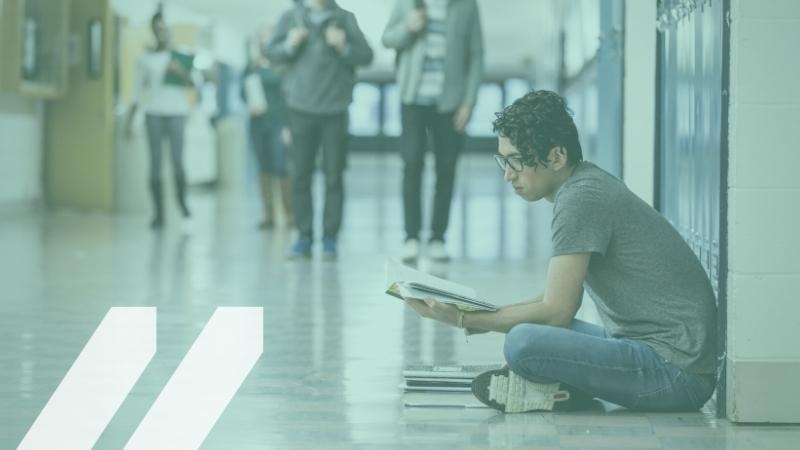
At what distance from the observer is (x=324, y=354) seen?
4.22 m

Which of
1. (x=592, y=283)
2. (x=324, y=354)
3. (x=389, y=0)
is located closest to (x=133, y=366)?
(x=324, y=354)

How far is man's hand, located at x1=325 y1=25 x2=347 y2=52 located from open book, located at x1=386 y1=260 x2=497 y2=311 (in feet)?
14.2

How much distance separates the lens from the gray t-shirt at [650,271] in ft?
10.4

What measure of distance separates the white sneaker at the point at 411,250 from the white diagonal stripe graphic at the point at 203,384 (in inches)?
80.6

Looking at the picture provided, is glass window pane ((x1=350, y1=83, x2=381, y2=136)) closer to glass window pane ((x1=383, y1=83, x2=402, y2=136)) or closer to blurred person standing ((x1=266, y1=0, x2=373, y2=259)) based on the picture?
glass window pane ((x1=383, y1=83, x2=402, y2=136))

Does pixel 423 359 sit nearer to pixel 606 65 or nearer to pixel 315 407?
pixel 315 407

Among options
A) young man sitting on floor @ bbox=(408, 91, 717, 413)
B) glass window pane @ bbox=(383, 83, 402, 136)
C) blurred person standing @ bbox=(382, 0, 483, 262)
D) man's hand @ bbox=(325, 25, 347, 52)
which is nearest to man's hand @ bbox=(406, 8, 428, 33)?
blurred person standing @ bbox=(382, 0, 483, 262)

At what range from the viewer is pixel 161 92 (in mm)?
10031

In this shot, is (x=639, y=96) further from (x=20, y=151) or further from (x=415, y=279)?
(x=20, y=151)

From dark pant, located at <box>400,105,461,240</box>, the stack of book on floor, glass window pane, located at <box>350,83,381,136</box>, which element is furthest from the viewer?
glass window pane, located at <box>350,83,381,136</box>

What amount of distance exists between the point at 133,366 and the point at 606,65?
3391 millimetres

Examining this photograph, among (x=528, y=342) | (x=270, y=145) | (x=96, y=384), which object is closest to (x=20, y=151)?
(x=270, y=145)

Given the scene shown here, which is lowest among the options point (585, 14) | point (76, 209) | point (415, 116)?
point (76, 209)

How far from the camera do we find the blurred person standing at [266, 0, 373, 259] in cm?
740
